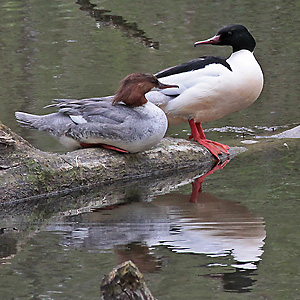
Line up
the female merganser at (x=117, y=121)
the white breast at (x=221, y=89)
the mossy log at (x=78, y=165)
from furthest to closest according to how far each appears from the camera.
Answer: the white breast at (x=221, y=89) → the female merganser at (x=117, y=121) → the mossy log at (x=78, y=165)

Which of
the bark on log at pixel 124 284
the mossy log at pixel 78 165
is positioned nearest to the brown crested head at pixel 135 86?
the mossy log at pixel 78 165

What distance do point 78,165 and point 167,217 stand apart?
111cm

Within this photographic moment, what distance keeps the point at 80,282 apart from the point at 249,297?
1.00 metres

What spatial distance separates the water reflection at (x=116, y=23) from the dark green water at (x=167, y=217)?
109 cm

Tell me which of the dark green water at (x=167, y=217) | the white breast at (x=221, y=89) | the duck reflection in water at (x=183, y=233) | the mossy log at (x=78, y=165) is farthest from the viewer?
the white breast at (x=221, y=89)

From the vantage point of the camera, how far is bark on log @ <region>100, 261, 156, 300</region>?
308 cm

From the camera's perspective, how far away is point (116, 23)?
1446 cm

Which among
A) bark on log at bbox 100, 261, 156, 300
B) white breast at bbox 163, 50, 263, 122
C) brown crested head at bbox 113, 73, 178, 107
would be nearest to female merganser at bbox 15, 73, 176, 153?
brown crested head at bbox 113, 73, 178, 107

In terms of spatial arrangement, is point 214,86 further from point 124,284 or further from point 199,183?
point 124,284

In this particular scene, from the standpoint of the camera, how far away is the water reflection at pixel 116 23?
1313 cm

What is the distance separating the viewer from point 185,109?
7180mm

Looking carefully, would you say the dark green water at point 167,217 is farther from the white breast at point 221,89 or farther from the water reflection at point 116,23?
the water reflection at point 116,23

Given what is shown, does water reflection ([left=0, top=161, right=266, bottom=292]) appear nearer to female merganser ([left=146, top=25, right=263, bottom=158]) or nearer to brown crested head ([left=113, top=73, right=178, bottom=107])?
brown crested head ([left=113, top=73, right=178, bottom=107])

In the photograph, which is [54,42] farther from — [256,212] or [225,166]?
[256,212]
